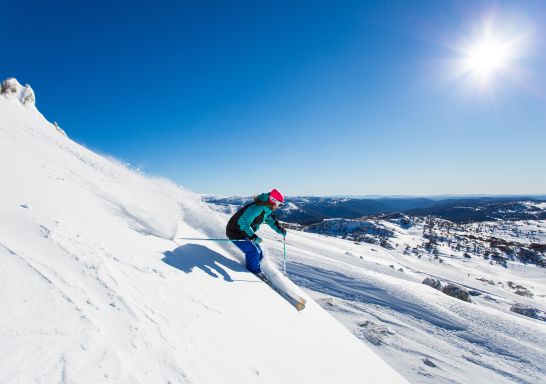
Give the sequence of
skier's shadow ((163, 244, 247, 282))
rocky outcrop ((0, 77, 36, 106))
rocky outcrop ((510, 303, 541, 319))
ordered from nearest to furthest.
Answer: skier's shadow ((163, 244, 247, 282)) < rocky outcrop ((510, 303, 541, 319)) < rocky outcrop ((0, 77, 36, 106))

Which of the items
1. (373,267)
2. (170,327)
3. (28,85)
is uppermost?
(28,85)

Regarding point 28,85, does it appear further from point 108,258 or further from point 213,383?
point 213,383

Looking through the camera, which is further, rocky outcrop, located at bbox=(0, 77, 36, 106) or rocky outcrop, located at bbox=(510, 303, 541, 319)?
rocky outcrop, located at bbox=(0, 77, 36, 106)

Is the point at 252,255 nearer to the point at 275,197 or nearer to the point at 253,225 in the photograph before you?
the point at 253,225

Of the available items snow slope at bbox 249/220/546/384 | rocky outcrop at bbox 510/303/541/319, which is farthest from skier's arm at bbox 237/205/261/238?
rocky outcrop at bbox 510/303/541/319

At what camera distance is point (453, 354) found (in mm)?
6633

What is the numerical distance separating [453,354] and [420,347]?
2.20ft

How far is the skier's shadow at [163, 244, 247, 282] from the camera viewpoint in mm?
5352

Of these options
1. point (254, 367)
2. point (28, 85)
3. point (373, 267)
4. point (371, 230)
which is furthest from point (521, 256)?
point (28, 85)

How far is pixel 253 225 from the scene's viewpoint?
7.71 m

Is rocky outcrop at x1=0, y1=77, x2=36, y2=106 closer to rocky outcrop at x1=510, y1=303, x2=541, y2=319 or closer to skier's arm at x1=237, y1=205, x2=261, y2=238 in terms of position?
skier's arm at x1=237, y1=205, x2=261, y2=238

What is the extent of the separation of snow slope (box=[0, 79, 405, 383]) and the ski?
191 millimetres

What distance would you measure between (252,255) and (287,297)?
4.16ft

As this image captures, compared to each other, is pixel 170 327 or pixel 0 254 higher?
pixel 0 254
